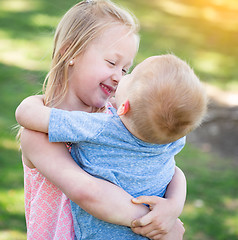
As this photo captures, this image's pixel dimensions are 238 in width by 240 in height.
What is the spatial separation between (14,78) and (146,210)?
640 centimetres

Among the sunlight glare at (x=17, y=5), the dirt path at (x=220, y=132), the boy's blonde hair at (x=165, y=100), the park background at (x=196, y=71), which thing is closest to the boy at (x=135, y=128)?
the boy's blonde hair at (x=165, y=100)

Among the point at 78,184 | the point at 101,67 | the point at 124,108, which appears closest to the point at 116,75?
the point at 101,67

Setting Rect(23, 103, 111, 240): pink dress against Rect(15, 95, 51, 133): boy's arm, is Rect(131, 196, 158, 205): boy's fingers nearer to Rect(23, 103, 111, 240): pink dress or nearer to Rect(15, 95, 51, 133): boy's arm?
Rect(23, 103, 111, 240): pink dress

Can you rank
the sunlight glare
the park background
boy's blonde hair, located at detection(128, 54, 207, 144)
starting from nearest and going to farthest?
1. boy's blonde hair, located at detection(128, 54, 207, 144)
2. the park background
3. the sunlight glare

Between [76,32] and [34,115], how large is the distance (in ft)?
1.77

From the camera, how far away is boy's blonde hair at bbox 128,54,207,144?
1705mm

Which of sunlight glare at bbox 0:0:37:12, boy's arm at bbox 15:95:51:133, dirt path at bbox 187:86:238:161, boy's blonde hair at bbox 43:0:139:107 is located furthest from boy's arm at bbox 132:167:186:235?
sunlight glare at bbox 0:0:37:12

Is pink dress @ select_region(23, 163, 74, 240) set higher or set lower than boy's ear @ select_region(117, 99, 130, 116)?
lower

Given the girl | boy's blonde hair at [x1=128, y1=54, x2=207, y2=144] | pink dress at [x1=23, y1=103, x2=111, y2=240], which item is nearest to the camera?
boy's blonde hair at [x1=128, y1=54, x2=207, y2=144]

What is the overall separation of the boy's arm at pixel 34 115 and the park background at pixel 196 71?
3.00 ft

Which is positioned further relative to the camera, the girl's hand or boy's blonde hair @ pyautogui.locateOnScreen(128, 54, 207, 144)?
the girl's hand

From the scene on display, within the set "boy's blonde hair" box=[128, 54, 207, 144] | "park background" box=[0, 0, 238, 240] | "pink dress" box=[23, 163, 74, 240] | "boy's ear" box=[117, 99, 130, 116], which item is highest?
"boy's blonde hair" box=[128, 54, 207, 144]

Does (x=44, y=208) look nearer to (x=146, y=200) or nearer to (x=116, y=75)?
(x=146, y=200)

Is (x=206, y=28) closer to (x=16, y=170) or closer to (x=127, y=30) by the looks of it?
(x=16, y=170)
